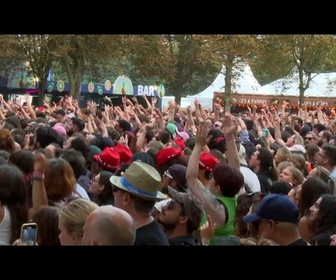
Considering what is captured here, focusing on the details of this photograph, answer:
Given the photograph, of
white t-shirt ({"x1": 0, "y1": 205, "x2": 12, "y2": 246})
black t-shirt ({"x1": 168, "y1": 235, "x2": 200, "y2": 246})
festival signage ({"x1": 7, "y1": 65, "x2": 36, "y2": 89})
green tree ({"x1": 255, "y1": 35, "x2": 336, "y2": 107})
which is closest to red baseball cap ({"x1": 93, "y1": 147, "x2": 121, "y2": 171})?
white t-shirt ({"x1": 0, "y1": 205, "x2": 12, "y2": 246})

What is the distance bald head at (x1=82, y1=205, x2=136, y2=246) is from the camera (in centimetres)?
342

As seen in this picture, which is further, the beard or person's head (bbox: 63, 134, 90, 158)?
person's head (bbox: 63, 134, 90, 158)

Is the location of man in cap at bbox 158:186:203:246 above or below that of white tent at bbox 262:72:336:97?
below

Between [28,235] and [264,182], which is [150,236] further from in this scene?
[264,182]

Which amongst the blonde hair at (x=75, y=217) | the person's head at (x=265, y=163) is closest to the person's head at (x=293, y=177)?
the person's head at (x=265, y=163)

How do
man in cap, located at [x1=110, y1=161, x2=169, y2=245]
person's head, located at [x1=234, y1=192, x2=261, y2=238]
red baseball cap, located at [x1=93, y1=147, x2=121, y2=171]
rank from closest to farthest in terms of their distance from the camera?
1. man in cap, located at [x1=110, y1=161, x2=169, y2=245]
2. person's head, located at [x1=234, y1=192, x2=261, y2=238]
3. red baseball cap, located at [x1=93, y1=147, x2=121, y2=171]

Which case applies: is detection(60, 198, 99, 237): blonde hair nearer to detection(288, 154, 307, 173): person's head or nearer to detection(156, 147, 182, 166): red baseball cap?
detection(156, 147, 182, 166): red baseball cap

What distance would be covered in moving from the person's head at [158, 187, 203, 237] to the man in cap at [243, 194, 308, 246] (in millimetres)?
421

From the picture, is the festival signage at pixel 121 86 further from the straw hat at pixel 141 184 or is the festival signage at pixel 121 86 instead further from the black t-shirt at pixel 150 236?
the black t-shirt at pixel 150 236

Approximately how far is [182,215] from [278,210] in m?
0.65

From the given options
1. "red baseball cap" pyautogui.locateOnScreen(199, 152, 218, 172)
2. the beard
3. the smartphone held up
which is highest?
"red baseball cap" pyautogui.locateOnScreen(199, 152, 218, 172)

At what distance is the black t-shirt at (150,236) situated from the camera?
4.12 m
